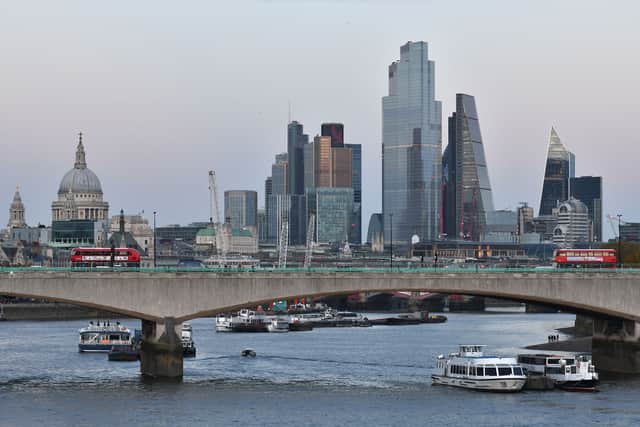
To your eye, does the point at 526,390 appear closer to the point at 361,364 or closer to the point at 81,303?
the point at 361,364

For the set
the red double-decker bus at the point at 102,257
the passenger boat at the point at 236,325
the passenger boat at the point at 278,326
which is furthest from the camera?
the passenger boat at the point at 278,326

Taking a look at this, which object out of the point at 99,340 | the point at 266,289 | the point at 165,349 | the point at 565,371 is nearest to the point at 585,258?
the point at 565,371

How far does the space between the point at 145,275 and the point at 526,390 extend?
1222 inches

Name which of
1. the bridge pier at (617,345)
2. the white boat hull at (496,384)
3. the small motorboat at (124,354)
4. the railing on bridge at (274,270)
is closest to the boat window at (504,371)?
the white boat hull at (496,384)

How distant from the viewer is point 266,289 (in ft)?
342

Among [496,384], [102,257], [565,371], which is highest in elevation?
[102,257]

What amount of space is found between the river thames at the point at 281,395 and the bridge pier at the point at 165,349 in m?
1.59

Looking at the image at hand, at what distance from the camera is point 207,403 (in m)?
90.6

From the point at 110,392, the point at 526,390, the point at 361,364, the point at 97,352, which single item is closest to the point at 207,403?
the point at 110,392

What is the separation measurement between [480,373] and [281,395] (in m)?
15.4

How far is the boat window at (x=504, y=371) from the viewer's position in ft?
325

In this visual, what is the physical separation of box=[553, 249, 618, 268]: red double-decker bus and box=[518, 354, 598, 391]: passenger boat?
1933 centimetres

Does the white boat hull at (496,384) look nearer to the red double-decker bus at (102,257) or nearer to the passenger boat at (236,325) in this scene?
the red double-decker bus at (102,257)

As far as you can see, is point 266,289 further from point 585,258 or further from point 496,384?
point 585,258
